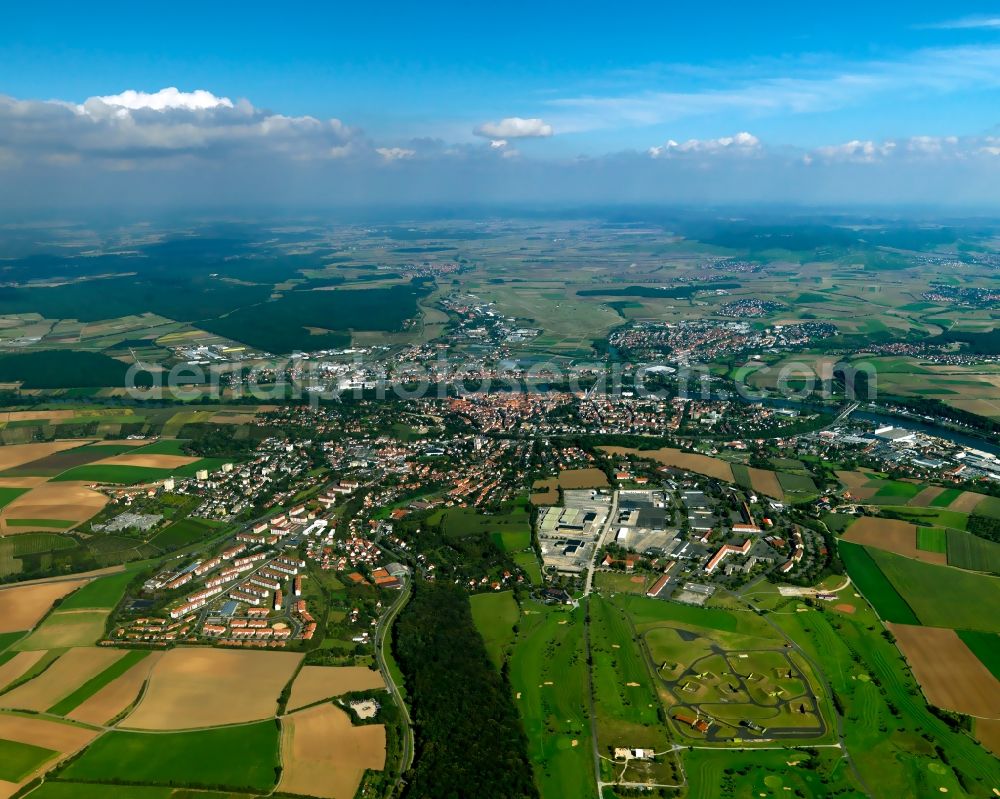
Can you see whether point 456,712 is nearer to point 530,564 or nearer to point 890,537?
point 530,564

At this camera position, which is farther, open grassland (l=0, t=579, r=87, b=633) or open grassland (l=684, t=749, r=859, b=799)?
open grassland (l=0, t=579, r=87, b=633)

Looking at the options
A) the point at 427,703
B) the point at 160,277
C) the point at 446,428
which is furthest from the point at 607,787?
the point at 160,277

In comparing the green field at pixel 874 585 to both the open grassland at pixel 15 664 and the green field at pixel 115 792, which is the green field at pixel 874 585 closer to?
the green field at pixel 115 792

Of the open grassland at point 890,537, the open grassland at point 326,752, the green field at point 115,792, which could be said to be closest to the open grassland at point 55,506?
the green field at point 115,792

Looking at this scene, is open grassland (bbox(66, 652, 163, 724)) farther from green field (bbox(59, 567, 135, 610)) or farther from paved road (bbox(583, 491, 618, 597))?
paved road (bbox(583, 491, 618, 597))

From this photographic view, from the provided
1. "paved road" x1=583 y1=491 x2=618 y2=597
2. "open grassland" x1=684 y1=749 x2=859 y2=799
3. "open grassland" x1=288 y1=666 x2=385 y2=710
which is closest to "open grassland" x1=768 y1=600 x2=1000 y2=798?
"open grassland" x1=684 y1=749 x2=859 y2=799

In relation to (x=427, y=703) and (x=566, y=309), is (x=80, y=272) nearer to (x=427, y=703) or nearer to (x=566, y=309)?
(x=566, y=309)

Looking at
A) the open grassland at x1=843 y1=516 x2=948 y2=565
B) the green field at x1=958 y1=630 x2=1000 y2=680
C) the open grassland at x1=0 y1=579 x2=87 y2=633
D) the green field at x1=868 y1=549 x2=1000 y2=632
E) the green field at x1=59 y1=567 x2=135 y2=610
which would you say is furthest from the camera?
the open grassland at x1=843 y1=516 x2=948 y2=565
